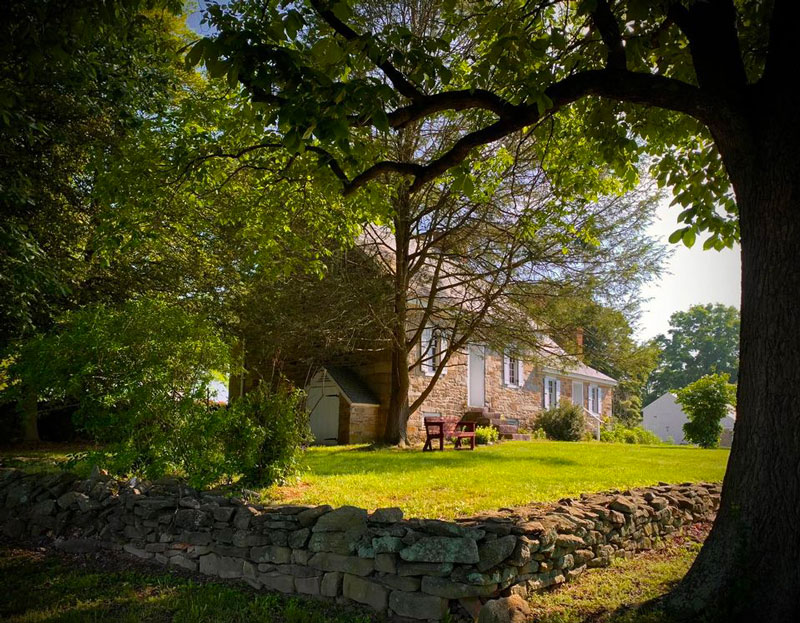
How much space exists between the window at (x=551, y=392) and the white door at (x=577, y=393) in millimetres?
1529

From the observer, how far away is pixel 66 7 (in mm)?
4984

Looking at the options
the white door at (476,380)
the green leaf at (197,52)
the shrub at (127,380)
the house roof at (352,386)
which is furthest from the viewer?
the white door at (476,380)

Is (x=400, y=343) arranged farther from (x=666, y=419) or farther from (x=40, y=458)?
(x=666, y=419)

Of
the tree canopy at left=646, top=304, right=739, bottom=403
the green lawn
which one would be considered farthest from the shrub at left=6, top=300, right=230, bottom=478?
the tree canopy at left=646, top=304, right=739, bottom=403

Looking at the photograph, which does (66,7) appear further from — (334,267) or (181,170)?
(334,267)

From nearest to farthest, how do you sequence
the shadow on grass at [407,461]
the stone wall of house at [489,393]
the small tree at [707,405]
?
the shadow on grass at [407,461] < the stone wall of house at [489,393] < the small tree at [707,405]

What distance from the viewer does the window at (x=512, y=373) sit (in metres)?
22.5

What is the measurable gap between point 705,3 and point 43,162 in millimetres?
11613

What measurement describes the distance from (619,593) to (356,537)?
2329 millimetres

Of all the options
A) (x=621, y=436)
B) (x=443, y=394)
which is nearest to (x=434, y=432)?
(x=443, y=394)

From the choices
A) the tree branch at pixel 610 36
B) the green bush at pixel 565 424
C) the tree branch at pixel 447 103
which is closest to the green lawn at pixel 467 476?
the tree branch at pixel 447 103

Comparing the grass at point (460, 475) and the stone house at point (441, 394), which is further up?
the stone house at point (441, 394)

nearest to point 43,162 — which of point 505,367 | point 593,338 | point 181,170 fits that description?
point 181,170

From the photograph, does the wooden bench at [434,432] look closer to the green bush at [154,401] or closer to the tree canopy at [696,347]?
the green bush at [154,401]
